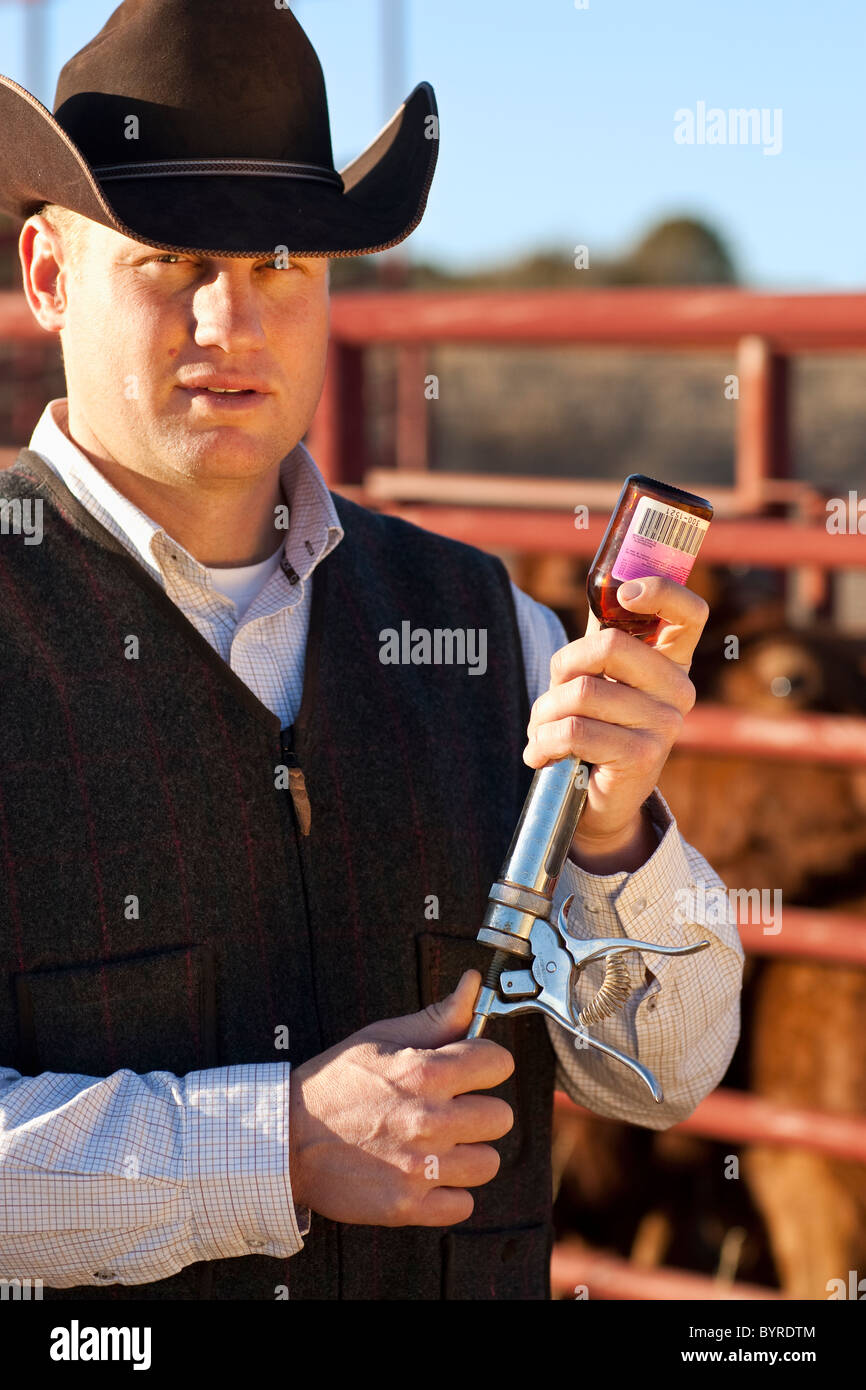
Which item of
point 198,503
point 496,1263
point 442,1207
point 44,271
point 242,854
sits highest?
point 44,271

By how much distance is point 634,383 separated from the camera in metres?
21.8

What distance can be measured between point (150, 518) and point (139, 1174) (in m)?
0.68

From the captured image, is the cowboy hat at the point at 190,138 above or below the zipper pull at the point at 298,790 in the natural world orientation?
above

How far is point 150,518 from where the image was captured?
1668mm

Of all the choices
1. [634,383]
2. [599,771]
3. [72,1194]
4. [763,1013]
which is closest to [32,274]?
[599,771]

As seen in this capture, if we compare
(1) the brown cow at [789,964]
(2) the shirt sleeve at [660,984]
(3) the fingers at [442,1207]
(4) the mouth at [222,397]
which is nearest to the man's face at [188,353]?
(4) the mouth at [222,397]

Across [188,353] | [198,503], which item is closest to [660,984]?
[198,503]

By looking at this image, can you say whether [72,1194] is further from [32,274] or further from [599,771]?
[32,274]

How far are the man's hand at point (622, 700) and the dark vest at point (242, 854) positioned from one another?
0.28 m

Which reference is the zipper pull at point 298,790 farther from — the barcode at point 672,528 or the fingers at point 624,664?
the barcode at point 672,528

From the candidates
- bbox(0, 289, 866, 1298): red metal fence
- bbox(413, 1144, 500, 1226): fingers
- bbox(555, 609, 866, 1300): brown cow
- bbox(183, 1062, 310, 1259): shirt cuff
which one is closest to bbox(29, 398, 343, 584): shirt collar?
bbox(183, 1062, 310, 1259): shirt cuff

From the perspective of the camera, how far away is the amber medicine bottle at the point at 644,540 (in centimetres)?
138

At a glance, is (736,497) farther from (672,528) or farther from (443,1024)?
(443,1024)

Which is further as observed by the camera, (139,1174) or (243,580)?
(243,580)
